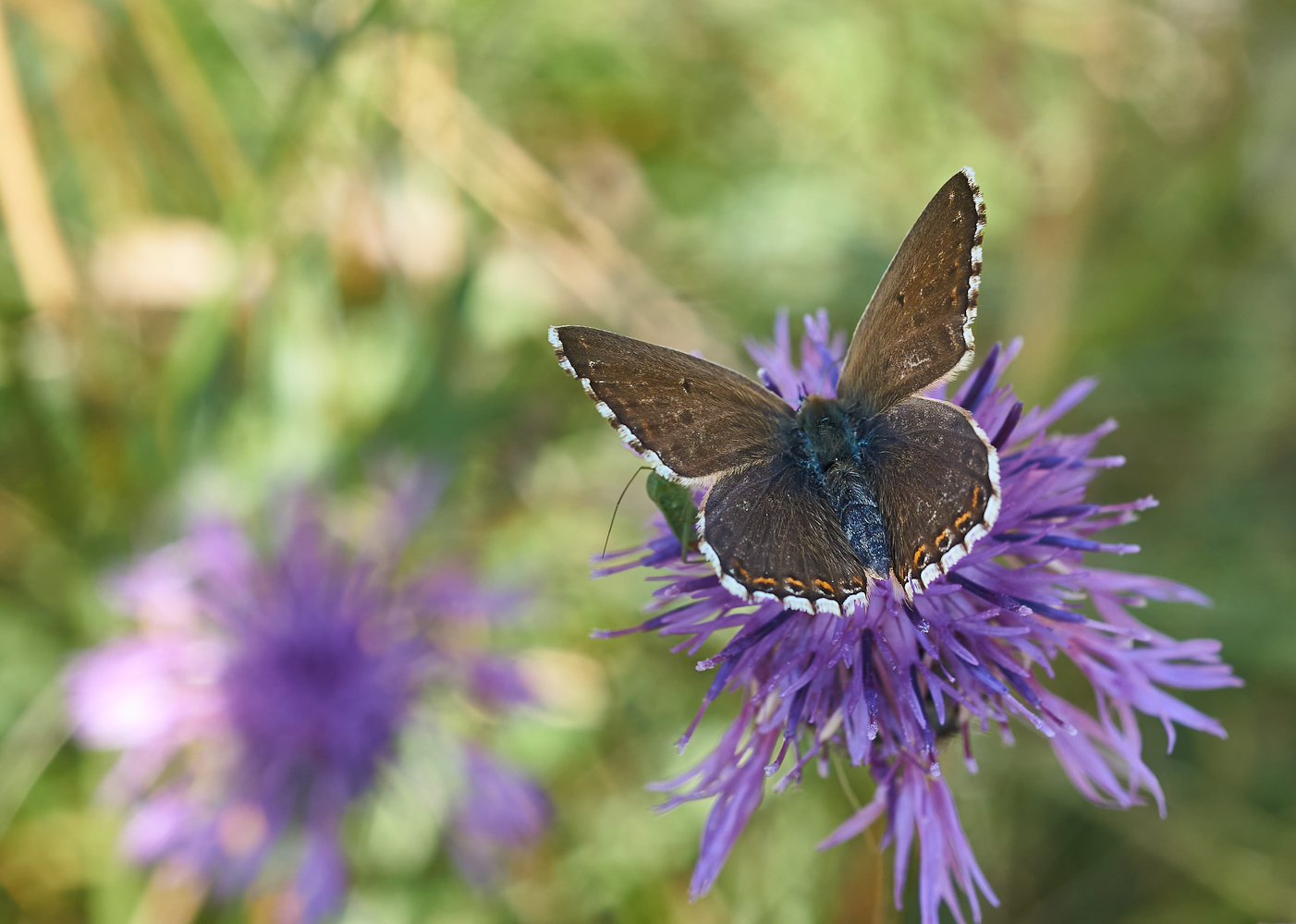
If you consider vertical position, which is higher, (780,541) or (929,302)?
(929,302)

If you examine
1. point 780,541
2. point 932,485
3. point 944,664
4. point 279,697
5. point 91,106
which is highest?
point 91,106

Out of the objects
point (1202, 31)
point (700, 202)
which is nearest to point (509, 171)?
point (700, 202)

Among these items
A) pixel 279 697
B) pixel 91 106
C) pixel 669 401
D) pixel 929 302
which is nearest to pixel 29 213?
pixel 91 106

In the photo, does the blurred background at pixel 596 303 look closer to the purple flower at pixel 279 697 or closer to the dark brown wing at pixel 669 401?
the purple flower at pixel 279 697

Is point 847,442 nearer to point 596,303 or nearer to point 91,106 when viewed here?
point 596,303

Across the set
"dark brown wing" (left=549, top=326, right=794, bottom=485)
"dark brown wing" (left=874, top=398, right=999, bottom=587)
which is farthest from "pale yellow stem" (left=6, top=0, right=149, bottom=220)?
"dark brown wing" (left=874, top=398, right=999, bottom=587)

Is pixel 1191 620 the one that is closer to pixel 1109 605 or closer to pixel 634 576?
pixel 1109 605

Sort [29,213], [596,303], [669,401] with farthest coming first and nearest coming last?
1. [596,303]
2. [29,213]
3. [669,401]

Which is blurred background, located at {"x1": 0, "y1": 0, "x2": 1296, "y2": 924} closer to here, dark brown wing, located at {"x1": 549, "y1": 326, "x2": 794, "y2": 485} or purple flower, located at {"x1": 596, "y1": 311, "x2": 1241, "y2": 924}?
purple flower, located at {"x1": 596, "y1": 311, "x2": 1241, "y2": 924}
